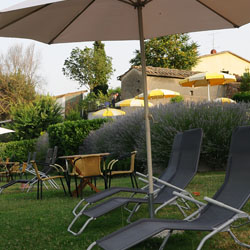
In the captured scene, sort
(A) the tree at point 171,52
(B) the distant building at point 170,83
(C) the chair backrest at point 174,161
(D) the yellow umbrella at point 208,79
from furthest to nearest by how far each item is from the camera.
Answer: (A) the tree at point 171,52
(B) the distant building at point 170,83
(D) the yellow umbrella at point 208,79
(C) the chair backrest at point 174,161

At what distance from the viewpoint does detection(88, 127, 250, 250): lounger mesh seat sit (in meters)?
3.06

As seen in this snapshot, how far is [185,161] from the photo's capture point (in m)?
5.22

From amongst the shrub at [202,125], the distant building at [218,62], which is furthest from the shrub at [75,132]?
the distant building at [218,62]

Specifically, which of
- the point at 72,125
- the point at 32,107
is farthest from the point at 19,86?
the point at 72,125

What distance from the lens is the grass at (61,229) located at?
13.7 feet

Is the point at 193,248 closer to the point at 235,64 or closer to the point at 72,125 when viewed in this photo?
the point at 72,125

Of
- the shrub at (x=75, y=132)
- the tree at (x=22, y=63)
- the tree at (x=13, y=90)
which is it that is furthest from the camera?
the tree at (x=22, y=63)

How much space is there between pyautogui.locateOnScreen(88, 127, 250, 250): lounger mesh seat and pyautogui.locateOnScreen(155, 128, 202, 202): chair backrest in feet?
2.63

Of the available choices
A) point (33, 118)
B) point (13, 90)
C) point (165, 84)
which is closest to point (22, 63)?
point (13, 90)

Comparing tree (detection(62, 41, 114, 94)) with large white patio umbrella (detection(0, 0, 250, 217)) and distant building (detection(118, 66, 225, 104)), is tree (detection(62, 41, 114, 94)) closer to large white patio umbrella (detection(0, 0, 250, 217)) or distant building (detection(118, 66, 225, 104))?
distant building (detection(118, 66, 225, 104))

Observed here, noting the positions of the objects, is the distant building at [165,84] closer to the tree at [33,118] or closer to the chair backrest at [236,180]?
the tree at [33,118]

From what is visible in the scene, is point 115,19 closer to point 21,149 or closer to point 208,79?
point 208,79

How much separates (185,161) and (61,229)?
1.72 metres

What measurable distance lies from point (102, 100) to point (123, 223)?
3238 cm
